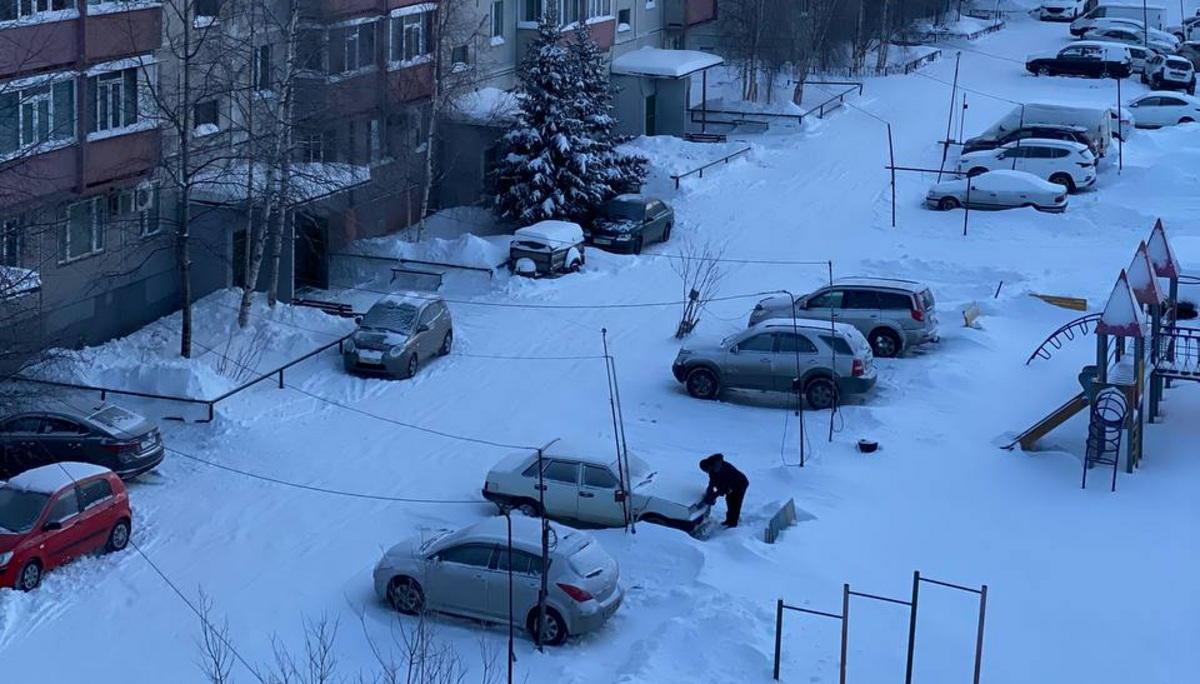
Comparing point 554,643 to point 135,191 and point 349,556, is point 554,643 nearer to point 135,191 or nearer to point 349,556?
point 349,556

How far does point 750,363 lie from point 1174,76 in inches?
1474

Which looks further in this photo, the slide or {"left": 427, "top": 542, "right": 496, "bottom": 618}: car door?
the slide

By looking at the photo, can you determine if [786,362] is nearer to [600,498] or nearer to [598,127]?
[600,498]

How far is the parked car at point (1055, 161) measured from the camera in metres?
40.9

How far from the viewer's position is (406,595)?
17812mm

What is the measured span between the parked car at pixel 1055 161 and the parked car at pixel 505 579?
26058 millimetres

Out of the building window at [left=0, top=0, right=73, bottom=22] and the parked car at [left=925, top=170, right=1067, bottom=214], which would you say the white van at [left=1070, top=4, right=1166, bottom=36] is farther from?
the building window at [left=0, top=0, right=73, bottom=22]

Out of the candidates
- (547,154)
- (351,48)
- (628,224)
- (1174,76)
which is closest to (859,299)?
(628,224)

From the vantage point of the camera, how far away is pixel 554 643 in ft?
56.9

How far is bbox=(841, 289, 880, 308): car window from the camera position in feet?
92.3

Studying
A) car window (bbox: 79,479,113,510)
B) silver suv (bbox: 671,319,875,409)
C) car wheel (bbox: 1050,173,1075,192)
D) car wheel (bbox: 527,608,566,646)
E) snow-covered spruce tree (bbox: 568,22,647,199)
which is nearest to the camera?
car wheel (bbox: 527,608,566,646)

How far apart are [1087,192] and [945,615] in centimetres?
2600

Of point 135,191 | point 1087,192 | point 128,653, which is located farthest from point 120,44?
point 1087,192

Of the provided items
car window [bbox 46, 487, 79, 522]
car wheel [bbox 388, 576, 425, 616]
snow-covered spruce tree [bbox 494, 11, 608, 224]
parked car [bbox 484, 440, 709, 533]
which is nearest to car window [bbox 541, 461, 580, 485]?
parked car [bbox 484, 440, 709, 533]
